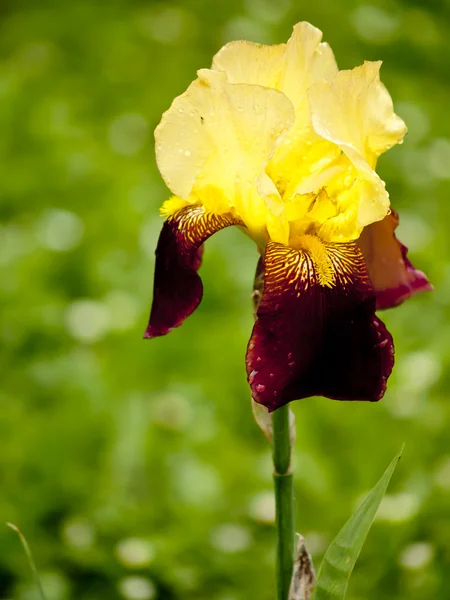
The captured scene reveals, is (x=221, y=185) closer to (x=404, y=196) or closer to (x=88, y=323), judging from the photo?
(x=88, y=323)

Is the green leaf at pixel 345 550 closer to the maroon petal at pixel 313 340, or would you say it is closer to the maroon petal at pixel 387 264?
the maroon petal at pixel 313 340

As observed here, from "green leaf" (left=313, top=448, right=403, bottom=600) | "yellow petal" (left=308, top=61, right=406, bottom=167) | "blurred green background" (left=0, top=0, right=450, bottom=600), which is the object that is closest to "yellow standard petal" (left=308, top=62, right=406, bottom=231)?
"yellow petal" (left=308, top=61, right=406, bottom=167)

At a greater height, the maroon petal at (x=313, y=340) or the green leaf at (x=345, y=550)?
the maroon petal at (x=313, y=340)

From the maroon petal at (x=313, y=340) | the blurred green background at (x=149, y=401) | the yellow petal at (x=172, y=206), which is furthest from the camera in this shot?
the blurred green background at (x=149, y=401)

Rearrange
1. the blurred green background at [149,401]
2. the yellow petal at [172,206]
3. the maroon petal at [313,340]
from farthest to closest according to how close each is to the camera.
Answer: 1. the blurred green background at [149,401]
2. the yellow petal at [172,206]
3. the maroon petal at [313,340]

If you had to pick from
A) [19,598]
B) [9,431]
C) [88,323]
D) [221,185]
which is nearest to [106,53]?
[88,323]

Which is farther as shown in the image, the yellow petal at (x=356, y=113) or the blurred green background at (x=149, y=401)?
the blurred green background at (x=149, y=401)

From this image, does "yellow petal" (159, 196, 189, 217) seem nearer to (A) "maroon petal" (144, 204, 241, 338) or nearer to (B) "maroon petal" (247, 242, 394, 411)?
(A) "maroon petal" (144, 204, 241, 338)

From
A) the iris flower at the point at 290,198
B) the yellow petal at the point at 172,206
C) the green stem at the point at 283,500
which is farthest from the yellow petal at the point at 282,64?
the green stem at the point at 283,500

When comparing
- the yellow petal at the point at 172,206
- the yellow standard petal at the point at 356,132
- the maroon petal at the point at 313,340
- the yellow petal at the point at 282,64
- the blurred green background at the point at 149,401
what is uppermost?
the yellow petal at the point at 282,64
